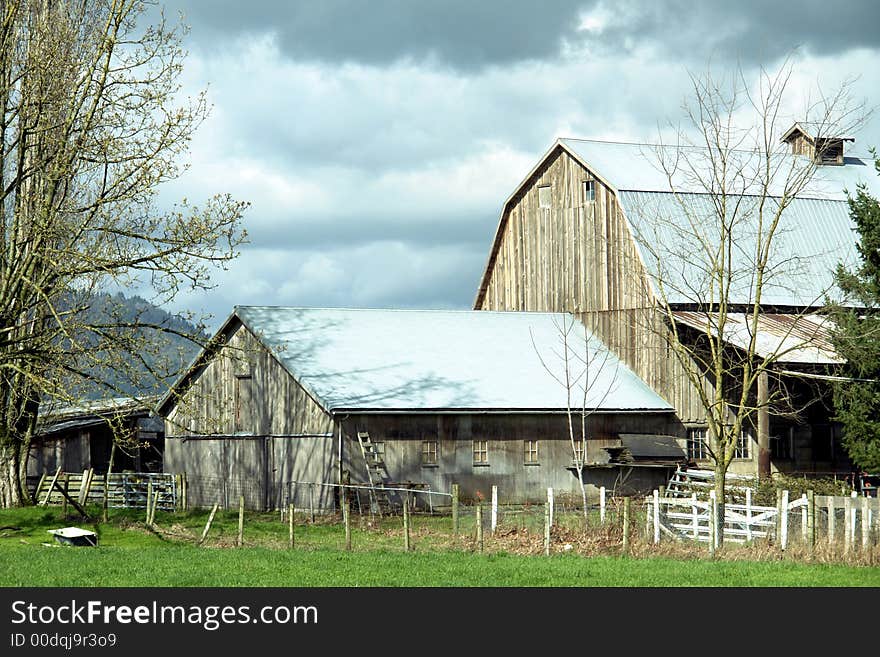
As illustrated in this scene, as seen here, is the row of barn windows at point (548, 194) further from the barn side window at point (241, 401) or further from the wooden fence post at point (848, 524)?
the wooden fence post at point (848, 524)

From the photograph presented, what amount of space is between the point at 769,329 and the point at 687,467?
4814mm

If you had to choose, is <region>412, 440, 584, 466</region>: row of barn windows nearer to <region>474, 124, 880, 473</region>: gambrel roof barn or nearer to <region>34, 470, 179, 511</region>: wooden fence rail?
<region>474, 124, 880, 473</region>: gambrel roof barn

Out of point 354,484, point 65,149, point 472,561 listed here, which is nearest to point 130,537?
point 354,484

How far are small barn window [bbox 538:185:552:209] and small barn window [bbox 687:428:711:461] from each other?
35.1 ft

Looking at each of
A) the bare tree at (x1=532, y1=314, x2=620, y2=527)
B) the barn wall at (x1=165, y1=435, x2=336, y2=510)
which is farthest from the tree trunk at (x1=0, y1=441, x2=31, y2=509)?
the bare tree at (x1=532, y1=314, x2=620, y2=527)

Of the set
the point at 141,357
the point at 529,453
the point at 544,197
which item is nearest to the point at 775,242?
the point at 544,197

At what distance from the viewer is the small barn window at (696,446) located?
38250 millimetres

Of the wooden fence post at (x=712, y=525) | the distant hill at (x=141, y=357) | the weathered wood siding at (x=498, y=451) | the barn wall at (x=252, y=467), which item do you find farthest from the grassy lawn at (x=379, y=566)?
the weathered wood siding at (x=498, y=451)

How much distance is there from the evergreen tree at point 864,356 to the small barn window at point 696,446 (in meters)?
6.68

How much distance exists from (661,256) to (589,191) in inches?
173

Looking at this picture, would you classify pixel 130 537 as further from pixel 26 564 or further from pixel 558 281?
pixel 558 281
